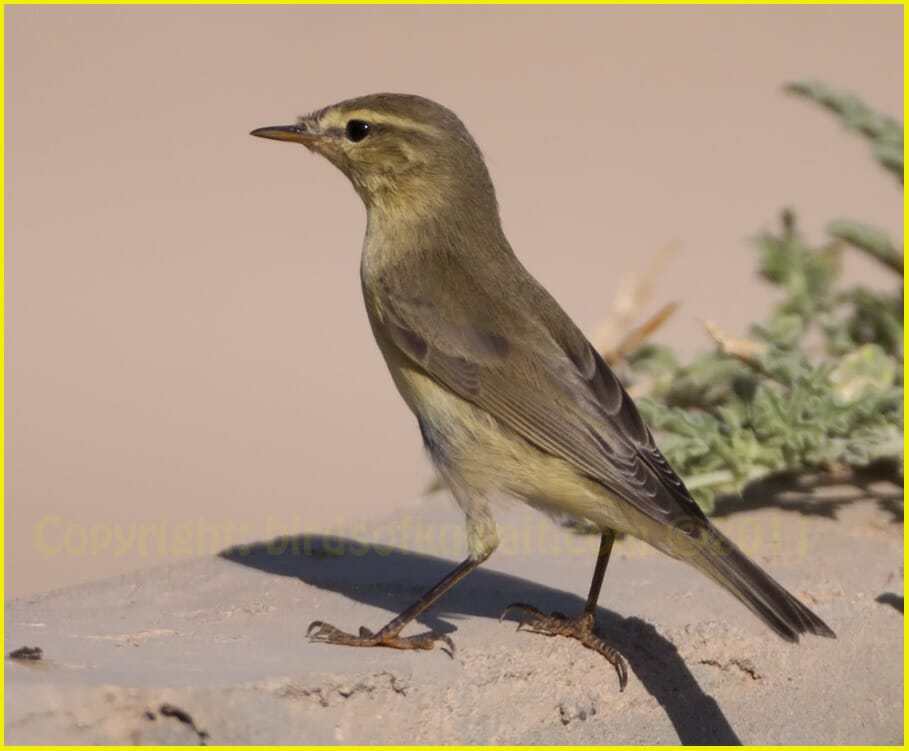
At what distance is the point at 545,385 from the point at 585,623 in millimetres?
791

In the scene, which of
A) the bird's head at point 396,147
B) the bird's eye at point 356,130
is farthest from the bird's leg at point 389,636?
the bird's eye at point 356,130

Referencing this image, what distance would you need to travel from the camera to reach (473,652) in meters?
4.24

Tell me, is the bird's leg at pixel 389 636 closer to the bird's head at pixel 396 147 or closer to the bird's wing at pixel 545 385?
the bird's wing at pixel 545 385

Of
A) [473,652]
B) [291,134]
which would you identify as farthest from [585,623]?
[291,134]

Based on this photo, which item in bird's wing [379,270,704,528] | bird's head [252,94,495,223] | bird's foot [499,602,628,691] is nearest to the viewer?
bird's foot [499,602,628,691]

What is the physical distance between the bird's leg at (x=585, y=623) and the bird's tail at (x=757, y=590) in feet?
1.27

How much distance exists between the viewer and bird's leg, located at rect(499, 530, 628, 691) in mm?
4371

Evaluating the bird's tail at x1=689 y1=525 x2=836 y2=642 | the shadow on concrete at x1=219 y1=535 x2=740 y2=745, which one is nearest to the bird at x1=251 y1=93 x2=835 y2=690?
the bird's tail at x1=689 y1=525 x2=836 y2=642

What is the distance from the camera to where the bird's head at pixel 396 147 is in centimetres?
532

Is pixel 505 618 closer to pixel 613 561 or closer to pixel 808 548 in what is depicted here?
pixel 613 561

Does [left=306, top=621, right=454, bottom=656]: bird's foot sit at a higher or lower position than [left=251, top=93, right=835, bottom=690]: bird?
lower

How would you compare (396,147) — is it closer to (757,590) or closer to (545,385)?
(545,385)

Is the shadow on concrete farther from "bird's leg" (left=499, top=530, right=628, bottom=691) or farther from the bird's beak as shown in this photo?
the bird's beak

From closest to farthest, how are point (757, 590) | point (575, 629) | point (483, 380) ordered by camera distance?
point (757, 590), point (575, 629), point (483, 380)
